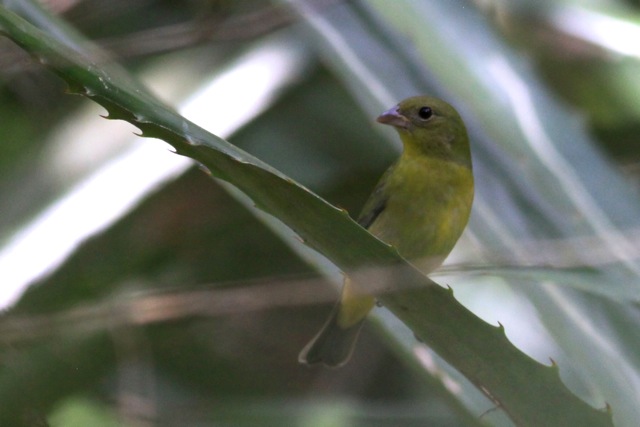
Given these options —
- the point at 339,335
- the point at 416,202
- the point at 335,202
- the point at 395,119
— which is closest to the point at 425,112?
the point at 395,119

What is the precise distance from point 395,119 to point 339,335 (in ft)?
2.44

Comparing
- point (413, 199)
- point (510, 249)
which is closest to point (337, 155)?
point (413, 199)

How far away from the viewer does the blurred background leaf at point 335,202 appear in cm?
206

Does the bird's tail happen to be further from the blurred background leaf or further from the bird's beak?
the bird's beak

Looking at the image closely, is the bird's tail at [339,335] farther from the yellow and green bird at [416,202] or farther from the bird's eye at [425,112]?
the bird's eye at [425,112]

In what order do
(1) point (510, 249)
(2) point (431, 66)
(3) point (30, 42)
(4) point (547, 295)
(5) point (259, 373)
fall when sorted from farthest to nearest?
(5) point (259, 373)
(2) point (431, 66)
(1) point (510, 249)
(4) point (547, 295)
(3) point (30, 42)

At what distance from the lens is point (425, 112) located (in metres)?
3.34

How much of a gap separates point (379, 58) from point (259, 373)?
5.62ft

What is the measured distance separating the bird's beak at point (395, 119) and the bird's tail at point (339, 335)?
0.57 metres

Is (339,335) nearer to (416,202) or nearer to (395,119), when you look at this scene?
(416,202)

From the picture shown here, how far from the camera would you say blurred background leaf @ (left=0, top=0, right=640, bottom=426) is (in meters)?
2.06

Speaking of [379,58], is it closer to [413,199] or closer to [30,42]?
[413,199]

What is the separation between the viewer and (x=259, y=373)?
408 centimetres

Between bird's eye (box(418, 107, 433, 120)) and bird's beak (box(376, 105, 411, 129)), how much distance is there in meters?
0.07
